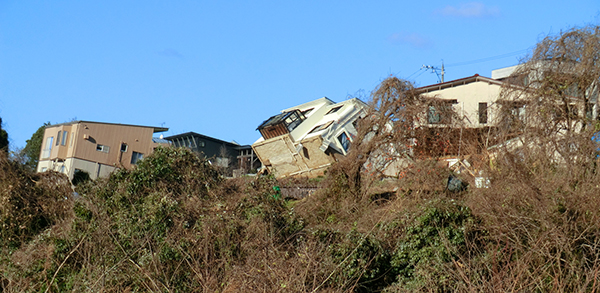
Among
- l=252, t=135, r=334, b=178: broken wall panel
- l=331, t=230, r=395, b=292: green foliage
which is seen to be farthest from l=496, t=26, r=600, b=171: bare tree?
l=252, t=135, r=334, b=178: broken wall panel

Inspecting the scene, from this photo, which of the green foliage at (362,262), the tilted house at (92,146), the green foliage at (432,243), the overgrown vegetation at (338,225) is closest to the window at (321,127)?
the tilted house at (92,146)

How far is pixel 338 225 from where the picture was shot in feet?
45.5

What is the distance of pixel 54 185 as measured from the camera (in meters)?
16.1

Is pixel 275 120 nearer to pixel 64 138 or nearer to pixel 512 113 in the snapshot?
pixel 64 138

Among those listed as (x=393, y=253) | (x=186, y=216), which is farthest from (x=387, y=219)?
(x=186, y=216)

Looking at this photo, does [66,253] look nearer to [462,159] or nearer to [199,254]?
[199,254]

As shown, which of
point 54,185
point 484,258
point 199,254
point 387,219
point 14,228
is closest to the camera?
point 484,258

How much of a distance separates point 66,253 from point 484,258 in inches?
342

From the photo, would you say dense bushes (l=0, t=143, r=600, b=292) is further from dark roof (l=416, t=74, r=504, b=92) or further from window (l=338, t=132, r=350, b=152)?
window (l=338, t=132, r=350, b=152)

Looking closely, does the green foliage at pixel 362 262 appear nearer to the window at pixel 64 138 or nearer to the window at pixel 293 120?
the window at pixel 293 120

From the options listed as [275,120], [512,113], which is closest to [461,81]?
[275,120]

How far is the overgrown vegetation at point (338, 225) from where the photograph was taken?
10.8 m

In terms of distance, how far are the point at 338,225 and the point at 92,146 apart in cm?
3200

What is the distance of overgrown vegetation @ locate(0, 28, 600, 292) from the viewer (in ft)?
35.3
